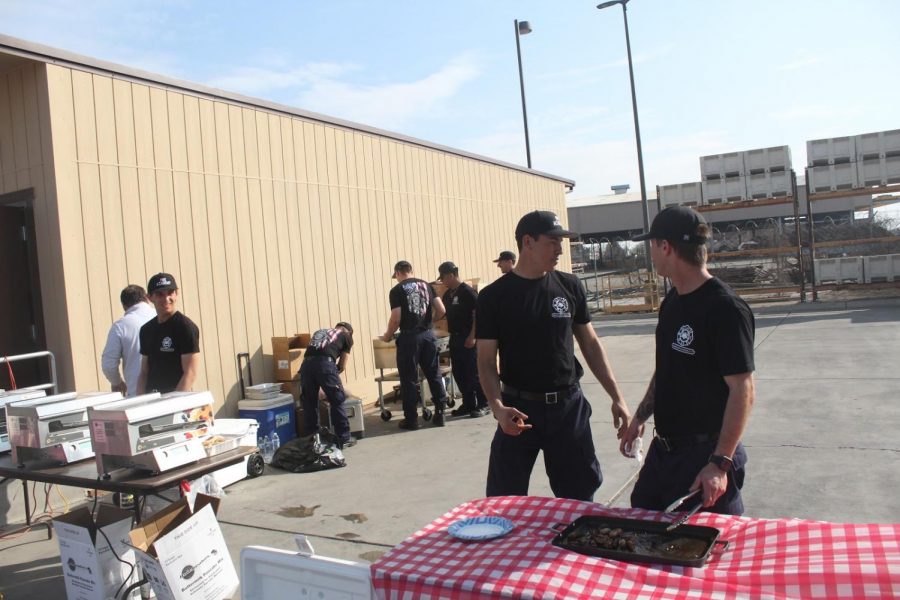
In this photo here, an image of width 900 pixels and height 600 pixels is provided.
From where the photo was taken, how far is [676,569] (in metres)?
2.04

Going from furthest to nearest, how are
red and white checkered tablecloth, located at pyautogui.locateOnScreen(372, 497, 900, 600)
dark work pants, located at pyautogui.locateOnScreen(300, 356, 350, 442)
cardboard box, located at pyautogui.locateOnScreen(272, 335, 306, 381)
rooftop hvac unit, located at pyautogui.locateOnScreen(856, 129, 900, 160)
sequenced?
rooftop hvac unit, located at pyautogui.locateOnScreen(856, 129, 900, 160)
cardboard box, located at pyautogui.locateOnScreen(272, 335, 306, 381)
dark work pants, located at pyautogui.locateOnScreen(300, 356, 350, 442)
red and white checkered tablecloth, located at pyautogui.locateOnScreen(372, 497, 900, 600)

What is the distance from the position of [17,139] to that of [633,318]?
53.8ft

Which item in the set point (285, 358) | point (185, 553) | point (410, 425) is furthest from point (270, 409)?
point (185, 553)

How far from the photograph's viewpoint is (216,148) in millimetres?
7785

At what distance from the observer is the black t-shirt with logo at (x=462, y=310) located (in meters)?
8.75

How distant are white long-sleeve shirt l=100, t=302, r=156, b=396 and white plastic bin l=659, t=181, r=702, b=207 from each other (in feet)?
55.5

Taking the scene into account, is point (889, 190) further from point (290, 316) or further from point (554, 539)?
point (554, 539)

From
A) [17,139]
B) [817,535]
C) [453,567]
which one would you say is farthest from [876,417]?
[17,139]

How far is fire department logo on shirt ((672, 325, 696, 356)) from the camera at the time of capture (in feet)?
9.34

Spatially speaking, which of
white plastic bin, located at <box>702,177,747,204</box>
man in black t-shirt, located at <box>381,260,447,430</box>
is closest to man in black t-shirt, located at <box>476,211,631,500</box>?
man in black t-shirt, located at <box>381,260,447,430</box>

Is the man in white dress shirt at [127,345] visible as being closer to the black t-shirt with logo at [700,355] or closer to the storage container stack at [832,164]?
the black t-shirt with logo at [700,355]

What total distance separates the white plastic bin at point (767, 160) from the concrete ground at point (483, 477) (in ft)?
33.0

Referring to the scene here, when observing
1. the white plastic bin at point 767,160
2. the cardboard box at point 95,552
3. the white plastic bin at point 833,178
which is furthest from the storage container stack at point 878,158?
the cardboard box at point 95,552

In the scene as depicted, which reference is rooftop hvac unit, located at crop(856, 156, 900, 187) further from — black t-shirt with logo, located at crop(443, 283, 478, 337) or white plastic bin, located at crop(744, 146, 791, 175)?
black t-shirt with logo, located at crop(443, 283, 478, 337)
